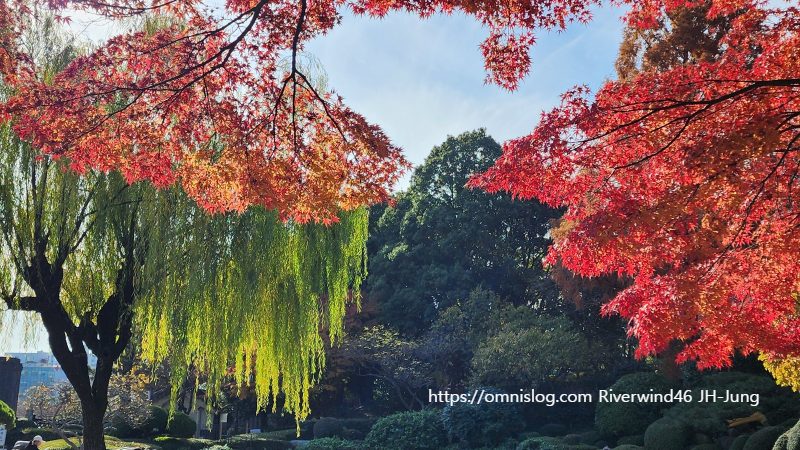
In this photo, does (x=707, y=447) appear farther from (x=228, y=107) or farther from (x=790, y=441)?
(x=228, y=107)

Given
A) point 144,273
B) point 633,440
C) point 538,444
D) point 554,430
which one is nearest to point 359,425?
point 554,430

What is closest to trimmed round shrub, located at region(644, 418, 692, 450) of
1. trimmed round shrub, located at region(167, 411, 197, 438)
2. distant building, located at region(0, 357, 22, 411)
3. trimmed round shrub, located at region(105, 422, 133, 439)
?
trimmed round shrub, located at region(167, 411, 197, 438)

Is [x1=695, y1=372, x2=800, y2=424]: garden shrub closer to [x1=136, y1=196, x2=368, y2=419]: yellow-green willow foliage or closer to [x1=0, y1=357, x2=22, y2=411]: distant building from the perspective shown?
[x1=136, y1=196, x2=368, y2=419]: yellow-green willow foliage

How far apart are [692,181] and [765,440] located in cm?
592

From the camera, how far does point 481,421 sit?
13.0 m

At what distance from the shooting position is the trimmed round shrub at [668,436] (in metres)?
9.91

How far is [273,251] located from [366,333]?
11.6 meters

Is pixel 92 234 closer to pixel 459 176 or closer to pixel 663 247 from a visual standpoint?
pixel 663 247

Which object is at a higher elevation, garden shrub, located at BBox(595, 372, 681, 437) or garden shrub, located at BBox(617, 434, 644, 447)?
garden shrub, located at BBox(595, 372, 681, 437)

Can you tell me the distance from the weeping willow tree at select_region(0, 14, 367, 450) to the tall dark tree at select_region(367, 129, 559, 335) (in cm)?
1321

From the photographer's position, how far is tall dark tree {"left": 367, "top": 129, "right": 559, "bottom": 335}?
21.1 m

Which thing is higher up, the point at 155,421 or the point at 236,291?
the point at 236,291

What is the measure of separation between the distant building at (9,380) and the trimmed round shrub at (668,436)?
61.6 feet

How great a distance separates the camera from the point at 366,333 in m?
18.7
